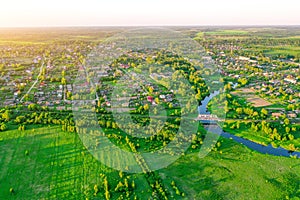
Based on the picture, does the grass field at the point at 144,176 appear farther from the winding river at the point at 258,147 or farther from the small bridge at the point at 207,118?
the small bridge at the point at 207,118

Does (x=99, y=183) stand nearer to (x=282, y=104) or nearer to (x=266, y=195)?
(x=266, y=195)

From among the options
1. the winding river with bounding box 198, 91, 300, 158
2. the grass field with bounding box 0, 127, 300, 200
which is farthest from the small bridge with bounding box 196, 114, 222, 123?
the grass field with bounding box 0, 127, 300, 200

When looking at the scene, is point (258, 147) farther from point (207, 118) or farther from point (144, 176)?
point (144, 176)

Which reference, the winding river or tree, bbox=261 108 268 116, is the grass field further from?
tree, bbox=261 108 268 116

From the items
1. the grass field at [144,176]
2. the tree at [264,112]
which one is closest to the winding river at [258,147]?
the grass field at [144,176]

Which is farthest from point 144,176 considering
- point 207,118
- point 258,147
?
point 207,118

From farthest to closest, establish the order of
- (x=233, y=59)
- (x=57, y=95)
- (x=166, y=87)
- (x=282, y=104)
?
(x=233, y=59)
(x=166, y=87)
(x=57, y=95)
(x=282, y=104)

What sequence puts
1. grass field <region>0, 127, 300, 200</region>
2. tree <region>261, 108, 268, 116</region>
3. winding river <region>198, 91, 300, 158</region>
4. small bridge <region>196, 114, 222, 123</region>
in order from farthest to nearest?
tree <region>261, 108, 268, 116</region> < small bridge <region>196, 114, 222, 123</region> < winding river <region>198, 91, 300, 158</region> < grass field <region>0, 127, 300, 200</region>

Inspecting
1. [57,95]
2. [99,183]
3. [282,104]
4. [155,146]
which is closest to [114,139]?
[155,146]
